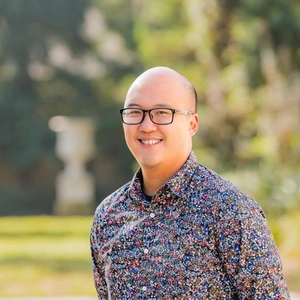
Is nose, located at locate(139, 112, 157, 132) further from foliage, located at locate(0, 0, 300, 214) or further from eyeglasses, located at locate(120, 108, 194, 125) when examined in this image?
foliage, located at locate(0, 0, 300, 214)

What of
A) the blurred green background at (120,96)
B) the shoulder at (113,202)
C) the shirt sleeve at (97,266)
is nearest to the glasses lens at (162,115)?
the shoulder at (113,202)

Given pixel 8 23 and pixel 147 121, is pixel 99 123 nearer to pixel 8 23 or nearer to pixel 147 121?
pixel 8 23

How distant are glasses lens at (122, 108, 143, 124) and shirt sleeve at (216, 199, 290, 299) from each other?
0.40m

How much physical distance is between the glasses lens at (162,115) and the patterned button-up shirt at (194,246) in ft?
0.50

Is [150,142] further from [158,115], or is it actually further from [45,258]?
[45,258]

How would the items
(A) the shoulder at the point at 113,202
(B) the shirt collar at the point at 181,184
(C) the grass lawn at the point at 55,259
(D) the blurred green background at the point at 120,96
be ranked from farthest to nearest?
(D) the blurred green background at the point at 120,96 → (C) the grass lawn at the point at 55,259 → (A) the shoulder at the point at 113,202 → (B) the shirt collar at the point at 181,184

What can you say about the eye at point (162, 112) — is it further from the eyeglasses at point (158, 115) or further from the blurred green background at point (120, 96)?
the blurred green background at point (120, 96)

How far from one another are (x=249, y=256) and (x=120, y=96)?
20115mm

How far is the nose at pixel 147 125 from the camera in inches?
83.7

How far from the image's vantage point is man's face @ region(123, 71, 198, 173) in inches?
84.0

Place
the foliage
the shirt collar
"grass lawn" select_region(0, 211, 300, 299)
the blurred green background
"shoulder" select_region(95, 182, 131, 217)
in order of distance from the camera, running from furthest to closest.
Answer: the foliage, the blurred green background, "grass lawn" select_region(0, 211, 300, 299), "shoulder" select_region(95, 182, 131, 217), the shirt collar

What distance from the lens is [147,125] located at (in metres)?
2.13

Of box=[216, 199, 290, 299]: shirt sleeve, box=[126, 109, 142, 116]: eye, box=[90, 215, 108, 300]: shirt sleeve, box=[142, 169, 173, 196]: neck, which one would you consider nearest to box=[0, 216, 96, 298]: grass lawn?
box=[90, 215, 108, 300]: shirt sleeve

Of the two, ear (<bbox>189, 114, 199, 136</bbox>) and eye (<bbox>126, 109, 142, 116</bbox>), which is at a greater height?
eye (<bbox>126, 109, 142, 116</bbox>)
